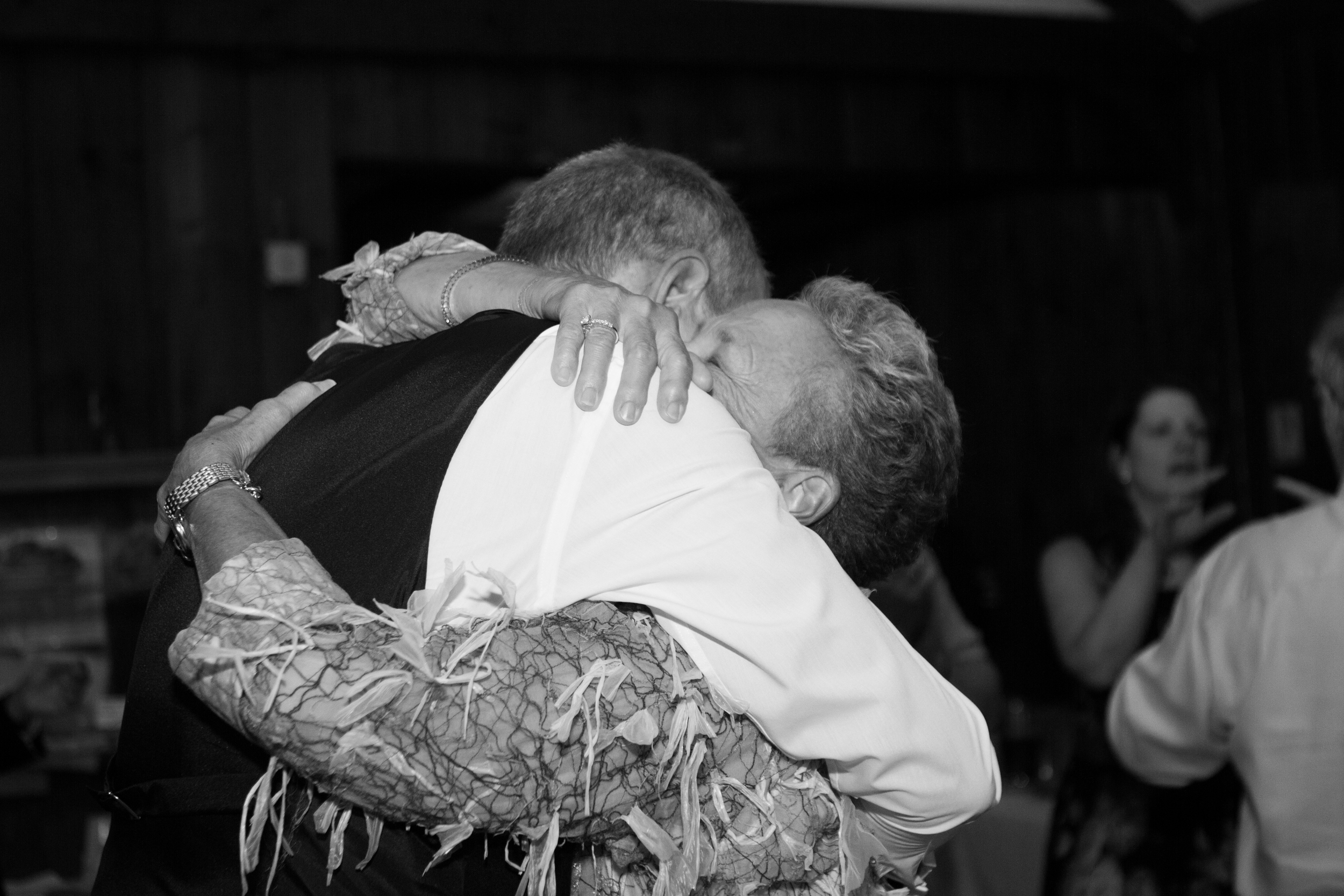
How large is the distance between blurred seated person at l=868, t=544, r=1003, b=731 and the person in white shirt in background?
0.45 metres

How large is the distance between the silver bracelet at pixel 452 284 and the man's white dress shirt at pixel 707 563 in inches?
11.1

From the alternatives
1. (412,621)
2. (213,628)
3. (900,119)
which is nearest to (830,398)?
(412,621)

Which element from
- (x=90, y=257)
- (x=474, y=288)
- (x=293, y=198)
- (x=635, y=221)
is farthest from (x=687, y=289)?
(x=90, y=257)

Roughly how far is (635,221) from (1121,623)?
1891mm

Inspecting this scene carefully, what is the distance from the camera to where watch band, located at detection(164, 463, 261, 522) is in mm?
1041

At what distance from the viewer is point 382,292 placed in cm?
Result: 135

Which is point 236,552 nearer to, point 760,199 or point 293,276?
point 293,276

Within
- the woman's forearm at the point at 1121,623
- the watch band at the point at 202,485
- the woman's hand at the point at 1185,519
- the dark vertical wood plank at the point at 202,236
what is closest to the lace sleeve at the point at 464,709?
the watch band at the point at 202,485

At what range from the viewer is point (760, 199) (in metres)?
6.43

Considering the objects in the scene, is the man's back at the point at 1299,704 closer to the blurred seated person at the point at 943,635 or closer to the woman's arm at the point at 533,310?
the blurred seated person at the point at 943,635

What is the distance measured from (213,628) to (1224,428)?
4.25 metres

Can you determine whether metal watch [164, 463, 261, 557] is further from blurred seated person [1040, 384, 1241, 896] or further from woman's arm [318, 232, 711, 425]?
blurred seated person [1040, 384, 1241, 896]

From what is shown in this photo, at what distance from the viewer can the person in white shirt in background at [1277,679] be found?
6.16ft

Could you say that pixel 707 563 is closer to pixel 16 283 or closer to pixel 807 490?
pixel 807 490
